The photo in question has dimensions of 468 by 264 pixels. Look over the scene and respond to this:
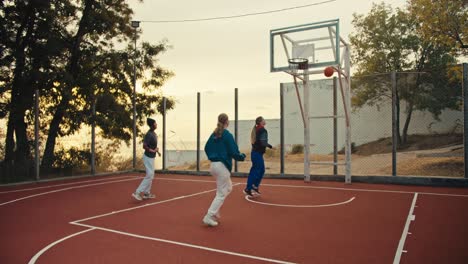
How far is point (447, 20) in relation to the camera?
15.2 m

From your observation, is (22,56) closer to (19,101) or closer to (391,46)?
(19,101)

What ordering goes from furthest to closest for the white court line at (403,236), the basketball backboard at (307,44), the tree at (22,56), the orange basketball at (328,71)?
the tree at (22,56)
the basketball backboard at (307,44)
the orange basketball at (328,71)
the white court line at (403,236)

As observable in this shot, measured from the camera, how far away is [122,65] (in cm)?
1562

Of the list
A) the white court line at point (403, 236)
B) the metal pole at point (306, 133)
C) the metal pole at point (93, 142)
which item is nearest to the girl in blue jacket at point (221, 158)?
the white court line at point (403, 236)

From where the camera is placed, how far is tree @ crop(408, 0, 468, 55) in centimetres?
1500

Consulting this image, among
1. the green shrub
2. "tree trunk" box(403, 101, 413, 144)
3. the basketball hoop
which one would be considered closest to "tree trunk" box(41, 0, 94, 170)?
the basketball hoop

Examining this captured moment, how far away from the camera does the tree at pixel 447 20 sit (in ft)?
49.2

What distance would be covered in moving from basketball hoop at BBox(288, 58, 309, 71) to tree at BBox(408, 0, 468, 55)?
7540mm

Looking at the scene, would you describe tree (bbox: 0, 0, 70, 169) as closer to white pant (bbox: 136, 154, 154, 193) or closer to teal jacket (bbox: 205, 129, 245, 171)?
white pant (bbox: 136, 154, 154, 193)

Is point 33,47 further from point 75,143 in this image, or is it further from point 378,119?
point 378,119

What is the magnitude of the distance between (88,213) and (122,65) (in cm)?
937

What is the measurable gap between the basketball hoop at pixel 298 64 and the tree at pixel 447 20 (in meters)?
7.54

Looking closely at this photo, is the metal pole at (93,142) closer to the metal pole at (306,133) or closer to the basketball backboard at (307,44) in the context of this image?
the basketball backboard at (307,44)

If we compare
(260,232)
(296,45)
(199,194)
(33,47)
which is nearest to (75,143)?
(33,47)
